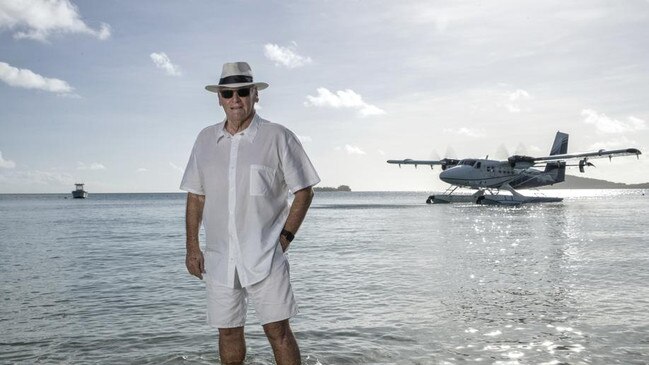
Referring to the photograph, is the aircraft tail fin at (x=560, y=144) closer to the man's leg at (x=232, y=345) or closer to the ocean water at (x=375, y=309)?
the ocean water at (x=375, y=309)

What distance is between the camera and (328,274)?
11.4 meters

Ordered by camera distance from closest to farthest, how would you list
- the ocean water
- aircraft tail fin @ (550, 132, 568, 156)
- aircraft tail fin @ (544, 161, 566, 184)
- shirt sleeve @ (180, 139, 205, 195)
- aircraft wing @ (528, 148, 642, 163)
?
shirt sleeve @ (180, 139, 205, 195)
the ocean water
aircraft wing @ (528, 148, 642, 163)
aircraft tail fin @ (544, 161, 566, 184)
aircraft tail fin @ (550, 132, 568, 156)

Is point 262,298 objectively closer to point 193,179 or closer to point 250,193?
point 250,193

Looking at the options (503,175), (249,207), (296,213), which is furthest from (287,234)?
(503,175)

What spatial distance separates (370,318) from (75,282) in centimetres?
693

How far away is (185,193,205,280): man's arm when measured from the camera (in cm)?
380

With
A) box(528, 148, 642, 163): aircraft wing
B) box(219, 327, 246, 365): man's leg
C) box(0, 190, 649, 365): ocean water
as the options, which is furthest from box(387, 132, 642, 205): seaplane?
box(219, 327, 246, 365): man's leg

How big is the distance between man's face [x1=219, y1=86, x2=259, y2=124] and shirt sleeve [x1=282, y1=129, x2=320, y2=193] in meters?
0.29

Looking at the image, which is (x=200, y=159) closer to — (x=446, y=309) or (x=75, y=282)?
(x=446, y=309)

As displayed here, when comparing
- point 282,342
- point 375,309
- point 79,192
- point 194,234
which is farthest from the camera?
point 79,192

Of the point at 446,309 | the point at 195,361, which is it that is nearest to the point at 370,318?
the point at 446,309

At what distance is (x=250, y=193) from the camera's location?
11.4 ft

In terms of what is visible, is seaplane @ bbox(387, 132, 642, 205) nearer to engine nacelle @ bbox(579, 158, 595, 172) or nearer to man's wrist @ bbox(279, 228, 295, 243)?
engine nacelle @ bbox(579, 158, 595, 172)

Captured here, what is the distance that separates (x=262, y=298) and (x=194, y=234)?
0.75 metres
